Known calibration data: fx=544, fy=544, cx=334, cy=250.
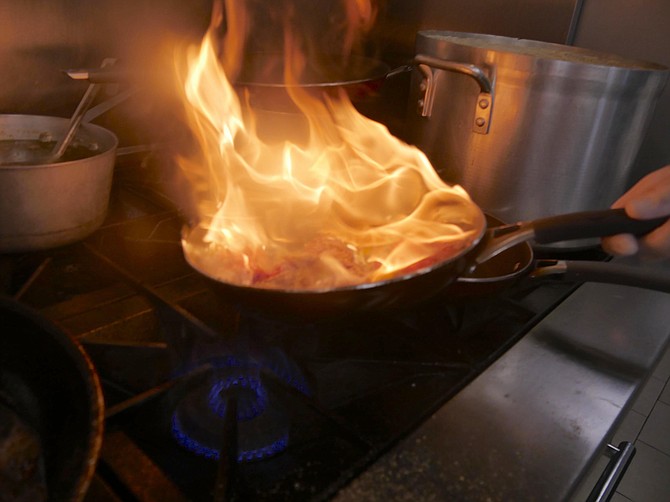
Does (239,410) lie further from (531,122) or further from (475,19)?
(475,19)

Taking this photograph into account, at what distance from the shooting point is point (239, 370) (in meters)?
0.67

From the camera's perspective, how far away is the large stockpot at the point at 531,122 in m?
0.97

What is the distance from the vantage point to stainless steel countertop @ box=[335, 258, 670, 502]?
542mm

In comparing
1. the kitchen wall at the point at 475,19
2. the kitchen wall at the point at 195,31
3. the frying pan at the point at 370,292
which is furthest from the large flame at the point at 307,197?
the kitchen wall at the point at 475,19

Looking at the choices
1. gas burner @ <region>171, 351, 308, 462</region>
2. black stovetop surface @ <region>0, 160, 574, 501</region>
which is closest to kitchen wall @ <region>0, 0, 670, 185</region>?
black stovetop surface @ <region>0, 160, 574, 501</region>

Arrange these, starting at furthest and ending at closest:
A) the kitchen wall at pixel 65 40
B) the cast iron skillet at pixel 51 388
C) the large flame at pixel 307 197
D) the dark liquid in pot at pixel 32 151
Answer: the kitchen wall at pixel 65 40 → the dark liquid in pot at pixel 32 151 → the large flame at pixel 307 197 → the cast iron skillet at pixel 51 388

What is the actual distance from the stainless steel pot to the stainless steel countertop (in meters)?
0.64

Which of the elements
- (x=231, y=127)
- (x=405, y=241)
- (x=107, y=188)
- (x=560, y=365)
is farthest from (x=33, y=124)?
(x=560, y=365)

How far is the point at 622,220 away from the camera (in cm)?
75

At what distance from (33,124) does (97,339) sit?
506mm

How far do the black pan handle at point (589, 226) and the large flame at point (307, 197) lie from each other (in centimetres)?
9

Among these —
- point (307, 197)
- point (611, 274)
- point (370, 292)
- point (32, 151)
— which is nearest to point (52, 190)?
point (32, 151)

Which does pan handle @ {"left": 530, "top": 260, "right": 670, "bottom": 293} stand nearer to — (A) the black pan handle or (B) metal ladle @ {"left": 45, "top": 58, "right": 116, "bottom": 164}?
(A) the black pan handle

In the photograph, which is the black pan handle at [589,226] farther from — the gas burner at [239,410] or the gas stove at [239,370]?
the gas burner at [239,410]
